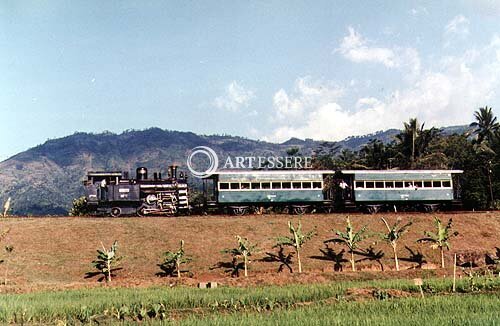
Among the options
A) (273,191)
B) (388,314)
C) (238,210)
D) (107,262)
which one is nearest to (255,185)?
(273,191)

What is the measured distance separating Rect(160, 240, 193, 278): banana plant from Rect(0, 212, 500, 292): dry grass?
0.57 m

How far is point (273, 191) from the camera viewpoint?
3534 cm

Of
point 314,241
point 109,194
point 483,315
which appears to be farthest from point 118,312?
point 109,194

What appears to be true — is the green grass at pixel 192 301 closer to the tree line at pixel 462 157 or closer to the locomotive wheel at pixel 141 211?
the locomotive wheel at pixel 141 211

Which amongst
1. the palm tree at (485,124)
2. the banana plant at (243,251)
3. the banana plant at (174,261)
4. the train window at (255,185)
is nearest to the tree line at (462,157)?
the palm tree at (485,124)

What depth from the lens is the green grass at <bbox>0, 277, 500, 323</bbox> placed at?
14070 millimetres

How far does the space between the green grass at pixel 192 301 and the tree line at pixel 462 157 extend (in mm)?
25148

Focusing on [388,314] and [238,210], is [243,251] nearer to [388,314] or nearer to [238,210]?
[238,210]

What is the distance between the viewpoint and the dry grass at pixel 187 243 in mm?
23844

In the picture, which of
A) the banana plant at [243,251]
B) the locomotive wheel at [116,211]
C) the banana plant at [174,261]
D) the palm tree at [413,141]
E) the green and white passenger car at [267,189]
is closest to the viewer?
the banana plant at [174,261]

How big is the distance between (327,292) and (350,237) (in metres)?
9.21

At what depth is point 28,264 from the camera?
25172 millimetres

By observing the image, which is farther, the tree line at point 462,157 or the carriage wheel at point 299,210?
the tree line at point 462,157

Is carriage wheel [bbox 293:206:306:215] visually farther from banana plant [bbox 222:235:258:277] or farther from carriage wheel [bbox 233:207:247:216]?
banana plant [bbox 222:235:258:277]
